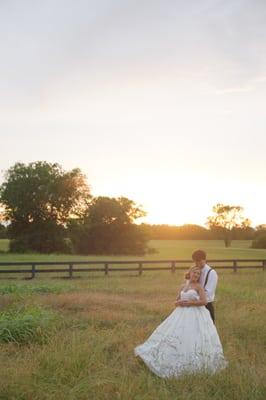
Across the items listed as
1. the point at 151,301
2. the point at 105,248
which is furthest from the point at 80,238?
the point at 151,301

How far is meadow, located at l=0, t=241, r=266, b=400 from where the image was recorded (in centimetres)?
663

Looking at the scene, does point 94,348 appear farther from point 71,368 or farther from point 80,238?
point 80,238

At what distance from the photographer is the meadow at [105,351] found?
6633 millimetres

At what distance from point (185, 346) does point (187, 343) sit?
5cm

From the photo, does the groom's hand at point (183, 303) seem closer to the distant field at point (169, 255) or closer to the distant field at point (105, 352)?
the distant field at point (105, 352)

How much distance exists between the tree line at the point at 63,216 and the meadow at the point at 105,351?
43.6m

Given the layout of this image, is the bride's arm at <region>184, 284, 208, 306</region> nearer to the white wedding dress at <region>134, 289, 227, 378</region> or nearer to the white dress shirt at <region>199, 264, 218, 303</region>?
the white wedding dress at <region>134, 289, 227, 378</region>

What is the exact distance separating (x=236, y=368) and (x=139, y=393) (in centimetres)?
186

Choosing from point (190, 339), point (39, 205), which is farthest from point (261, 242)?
point (190, 339)

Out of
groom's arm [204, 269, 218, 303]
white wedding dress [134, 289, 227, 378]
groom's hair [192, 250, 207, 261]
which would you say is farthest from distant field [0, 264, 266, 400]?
groom's hair [192, 250, 207, 261]

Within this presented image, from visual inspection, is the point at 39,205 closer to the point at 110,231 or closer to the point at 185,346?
the point at 110,231

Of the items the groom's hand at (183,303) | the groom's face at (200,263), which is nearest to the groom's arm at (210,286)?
the groom's face at (200,263)

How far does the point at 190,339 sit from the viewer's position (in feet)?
26.0

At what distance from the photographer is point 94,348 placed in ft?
27.4
